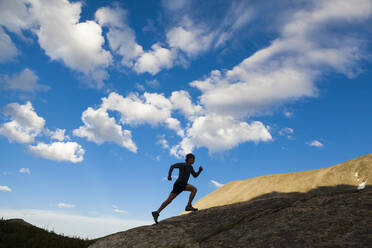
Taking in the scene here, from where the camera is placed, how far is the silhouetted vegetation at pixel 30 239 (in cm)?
955

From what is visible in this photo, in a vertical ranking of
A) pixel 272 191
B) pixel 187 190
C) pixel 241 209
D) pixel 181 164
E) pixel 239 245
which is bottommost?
pixel 239 245

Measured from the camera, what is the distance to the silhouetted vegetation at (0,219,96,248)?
9.55m

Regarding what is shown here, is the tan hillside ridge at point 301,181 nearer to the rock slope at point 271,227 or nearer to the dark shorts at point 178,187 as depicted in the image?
the dark shorts at point 178,187

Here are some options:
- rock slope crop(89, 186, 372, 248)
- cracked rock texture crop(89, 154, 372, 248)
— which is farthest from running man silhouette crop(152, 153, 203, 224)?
rock slope crop(89, 186, 372, 248)

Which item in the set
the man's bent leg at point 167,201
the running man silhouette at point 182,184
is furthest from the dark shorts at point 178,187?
the man's bent leg at point 167,201

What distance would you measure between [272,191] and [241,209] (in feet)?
245

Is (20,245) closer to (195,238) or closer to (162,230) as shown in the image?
(162,230)

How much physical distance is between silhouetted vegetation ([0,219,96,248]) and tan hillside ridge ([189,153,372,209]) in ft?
231

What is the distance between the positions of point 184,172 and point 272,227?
399cm

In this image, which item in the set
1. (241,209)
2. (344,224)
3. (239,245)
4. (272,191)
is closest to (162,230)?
(241,209)

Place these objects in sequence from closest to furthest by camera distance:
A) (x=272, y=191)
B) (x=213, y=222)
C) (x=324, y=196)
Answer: (x=324, y=196) < (x=213, y=222) < (x=272, y=191)

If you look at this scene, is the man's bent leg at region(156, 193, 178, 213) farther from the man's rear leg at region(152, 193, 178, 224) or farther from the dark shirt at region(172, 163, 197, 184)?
the dark shirt at region(172, 163, 197, 184)

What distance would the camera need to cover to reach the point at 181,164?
32.0 ft

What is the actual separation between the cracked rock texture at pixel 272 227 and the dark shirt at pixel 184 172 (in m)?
1.09
